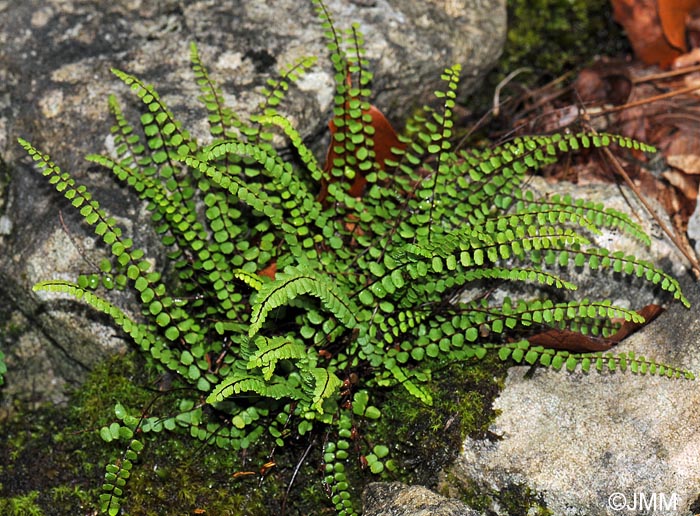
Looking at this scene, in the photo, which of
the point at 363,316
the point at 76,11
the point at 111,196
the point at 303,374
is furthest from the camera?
the point at 76,11

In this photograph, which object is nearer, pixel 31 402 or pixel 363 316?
pixel 363 316

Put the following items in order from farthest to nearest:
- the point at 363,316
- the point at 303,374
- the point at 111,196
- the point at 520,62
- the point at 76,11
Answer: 1. the point at 520,62
2. the point at 76,11
3. the point at 111,196
4. the point at 363,316
5. the point at 303,374

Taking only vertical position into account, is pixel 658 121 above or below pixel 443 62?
below

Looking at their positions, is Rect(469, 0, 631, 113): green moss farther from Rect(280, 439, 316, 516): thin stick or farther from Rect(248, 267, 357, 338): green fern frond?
Rect(280, 439, 316, 516): thin stick

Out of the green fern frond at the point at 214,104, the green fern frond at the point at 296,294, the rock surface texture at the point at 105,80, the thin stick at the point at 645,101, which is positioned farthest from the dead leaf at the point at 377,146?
the thin stick at the point at 645,101

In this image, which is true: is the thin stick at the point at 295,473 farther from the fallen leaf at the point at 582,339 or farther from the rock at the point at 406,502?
the fallen leaf at the point at 582,339

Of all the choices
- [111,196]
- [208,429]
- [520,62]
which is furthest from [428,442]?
[520,62]

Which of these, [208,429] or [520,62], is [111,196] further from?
[520,62]
